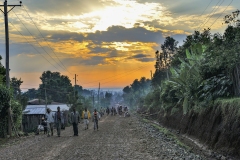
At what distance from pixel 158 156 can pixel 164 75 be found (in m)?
64.4

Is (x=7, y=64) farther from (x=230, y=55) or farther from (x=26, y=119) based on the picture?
(x=26, y=119)

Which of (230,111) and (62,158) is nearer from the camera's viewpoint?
(62,158)

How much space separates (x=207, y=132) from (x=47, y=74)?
93.4 metres

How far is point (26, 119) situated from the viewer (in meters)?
39.8

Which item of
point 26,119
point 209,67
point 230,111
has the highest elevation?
point 209,67

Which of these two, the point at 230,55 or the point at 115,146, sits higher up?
the point at 230,55

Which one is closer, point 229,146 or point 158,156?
point 158,156

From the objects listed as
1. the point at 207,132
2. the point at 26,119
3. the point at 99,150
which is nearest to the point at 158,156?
the point at 99,150

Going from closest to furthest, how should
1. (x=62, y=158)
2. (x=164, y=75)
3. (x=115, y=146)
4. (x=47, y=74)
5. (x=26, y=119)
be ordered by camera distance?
(x=62, y=158) < (x=115, y=146) < (x=26, y=119) < (x=164, y=75) < (x=47, y=74)

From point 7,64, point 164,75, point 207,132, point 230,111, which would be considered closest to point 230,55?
point 230,111

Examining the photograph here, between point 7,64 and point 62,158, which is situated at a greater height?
point 7,64

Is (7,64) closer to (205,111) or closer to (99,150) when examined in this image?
(99,150)

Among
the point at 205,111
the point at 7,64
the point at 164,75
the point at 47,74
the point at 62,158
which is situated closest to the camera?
the point at 62,158

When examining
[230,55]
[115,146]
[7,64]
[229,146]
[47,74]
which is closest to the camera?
[229,146]
